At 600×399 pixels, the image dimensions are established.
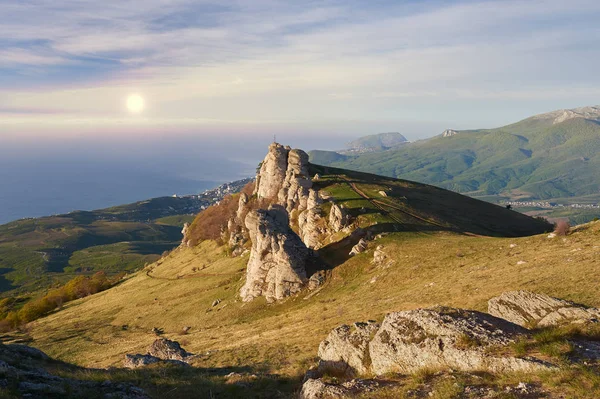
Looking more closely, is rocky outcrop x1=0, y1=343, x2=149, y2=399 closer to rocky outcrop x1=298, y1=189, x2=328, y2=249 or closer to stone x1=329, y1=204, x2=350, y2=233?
stone x1=329, y1=204, x2=350, y2=233

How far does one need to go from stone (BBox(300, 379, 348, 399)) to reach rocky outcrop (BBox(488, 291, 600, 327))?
11.8 metres

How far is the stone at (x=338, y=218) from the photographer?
228 feet

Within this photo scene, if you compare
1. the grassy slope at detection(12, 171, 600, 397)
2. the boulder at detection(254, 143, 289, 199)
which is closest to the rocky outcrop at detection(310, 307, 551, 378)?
the grassy slope at detection(12, 171, 600, 397)

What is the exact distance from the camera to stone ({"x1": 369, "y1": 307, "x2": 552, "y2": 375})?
15.3 m

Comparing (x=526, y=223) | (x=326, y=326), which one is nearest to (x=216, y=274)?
(x=326, y=326)

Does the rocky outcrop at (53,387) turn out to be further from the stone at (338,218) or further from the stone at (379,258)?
the stone at (338,218)

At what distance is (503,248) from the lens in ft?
160

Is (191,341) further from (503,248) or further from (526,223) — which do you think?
(526,223)

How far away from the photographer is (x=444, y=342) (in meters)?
16.8

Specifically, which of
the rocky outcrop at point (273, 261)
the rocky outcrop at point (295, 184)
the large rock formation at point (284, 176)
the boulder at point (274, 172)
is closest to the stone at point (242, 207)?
the large rock formation at point (284, 176)

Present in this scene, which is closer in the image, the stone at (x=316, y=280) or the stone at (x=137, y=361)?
the stone at (x=137, y=361)

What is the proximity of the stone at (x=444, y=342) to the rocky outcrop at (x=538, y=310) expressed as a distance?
9.82 ft

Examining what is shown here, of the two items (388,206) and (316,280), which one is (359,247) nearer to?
(316,280)

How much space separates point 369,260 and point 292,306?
47.5ft
